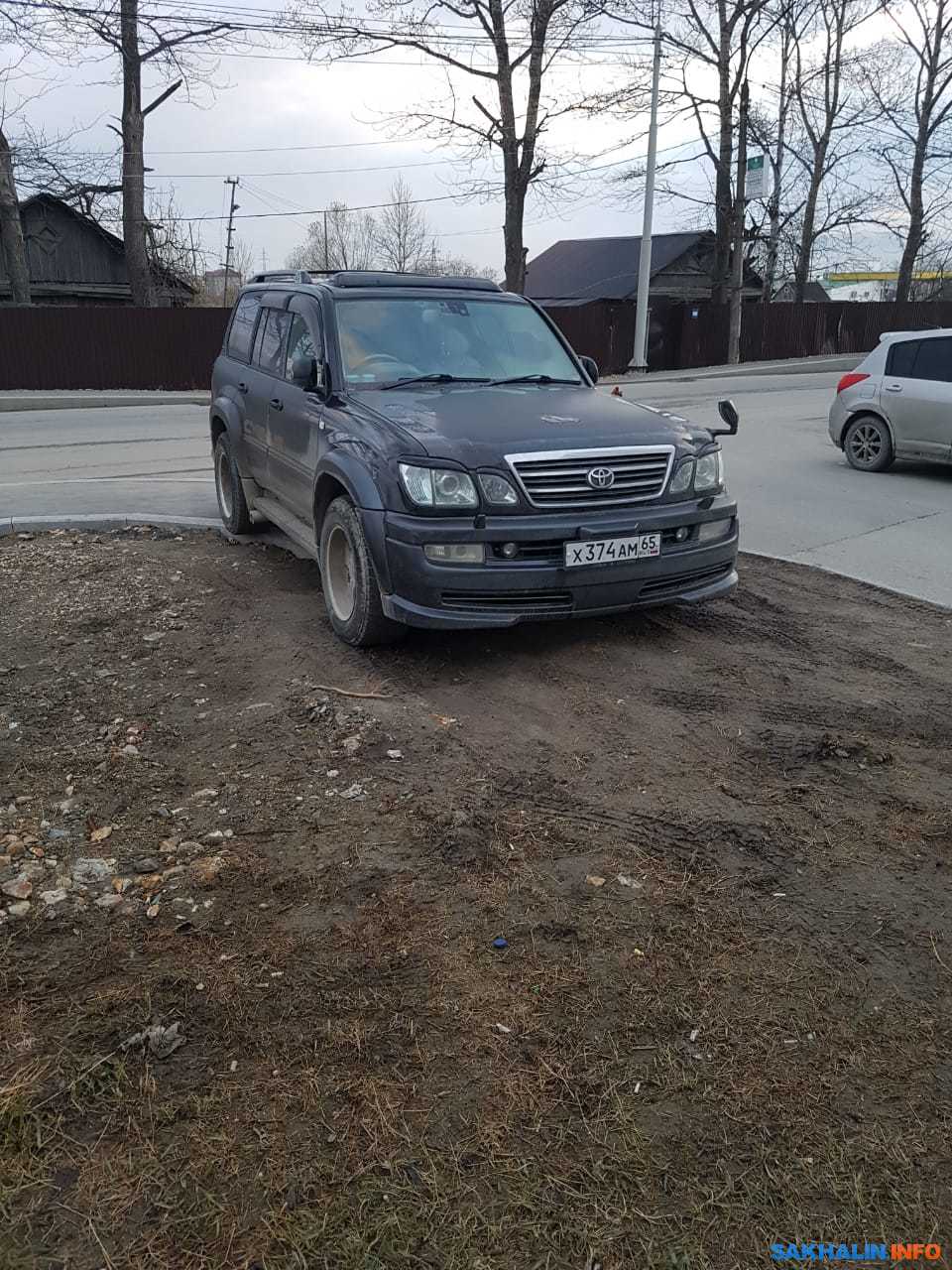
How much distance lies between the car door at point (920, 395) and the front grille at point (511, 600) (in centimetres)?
773

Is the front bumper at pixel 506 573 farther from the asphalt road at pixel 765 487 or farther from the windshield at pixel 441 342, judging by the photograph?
the asphalt road at pixel 765 487

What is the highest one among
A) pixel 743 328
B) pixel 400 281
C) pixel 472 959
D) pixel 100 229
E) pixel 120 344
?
pixel 100 229

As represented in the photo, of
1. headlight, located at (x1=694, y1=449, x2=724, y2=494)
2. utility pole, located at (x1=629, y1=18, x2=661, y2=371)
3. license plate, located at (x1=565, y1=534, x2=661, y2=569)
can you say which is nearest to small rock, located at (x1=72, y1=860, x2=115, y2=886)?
license plate, located at (x1=565, y1=534, x2=661, y2=569)

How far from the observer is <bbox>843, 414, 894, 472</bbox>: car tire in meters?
11.6

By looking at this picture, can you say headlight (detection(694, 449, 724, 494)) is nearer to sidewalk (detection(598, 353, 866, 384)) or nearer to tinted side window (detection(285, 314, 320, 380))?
tinted side window (detection(285, 314, 320, 380))

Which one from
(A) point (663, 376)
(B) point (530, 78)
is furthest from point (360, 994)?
(B) point (530, 78)

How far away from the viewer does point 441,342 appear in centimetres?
617

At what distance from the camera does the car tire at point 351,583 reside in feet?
16.7

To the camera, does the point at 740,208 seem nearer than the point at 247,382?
No

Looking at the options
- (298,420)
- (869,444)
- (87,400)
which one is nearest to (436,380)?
(298,420)

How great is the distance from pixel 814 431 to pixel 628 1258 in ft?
49.5

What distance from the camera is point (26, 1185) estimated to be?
220 centimetres

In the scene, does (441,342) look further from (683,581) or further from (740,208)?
(740,208)

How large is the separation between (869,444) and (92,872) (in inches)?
417
